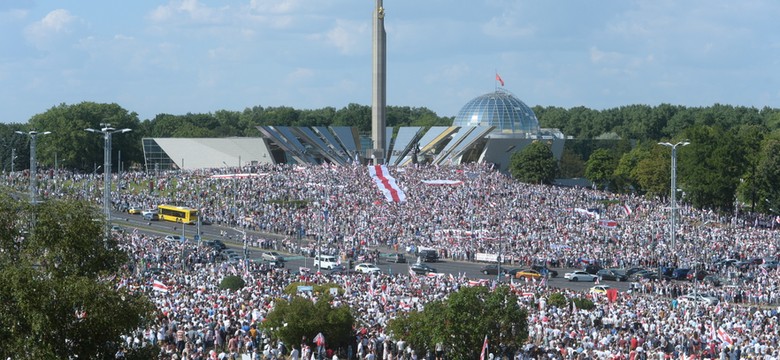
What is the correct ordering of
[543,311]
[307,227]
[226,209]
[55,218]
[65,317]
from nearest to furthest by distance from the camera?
1. [65,317]
2. [55,218]
3. [543,311]
4. [307,227]
5. [226,209]

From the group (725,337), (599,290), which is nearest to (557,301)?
(599,290)

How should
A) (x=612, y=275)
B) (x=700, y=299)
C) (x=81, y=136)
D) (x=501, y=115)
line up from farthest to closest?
(x=501, y=115), (x=81, y=136), (x=612, y=275), (x=700, y=299)

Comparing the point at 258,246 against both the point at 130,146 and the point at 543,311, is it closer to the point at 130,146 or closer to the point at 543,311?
the point at 543,311

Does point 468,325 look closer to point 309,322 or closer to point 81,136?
point 309,322

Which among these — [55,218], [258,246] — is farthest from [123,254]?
[258,246]

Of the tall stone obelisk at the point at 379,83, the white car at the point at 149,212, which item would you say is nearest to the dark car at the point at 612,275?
the white car at the point at 149,212

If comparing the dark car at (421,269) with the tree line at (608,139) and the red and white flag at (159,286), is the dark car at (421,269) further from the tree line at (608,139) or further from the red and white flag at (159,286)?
the tree line at (608,139)
